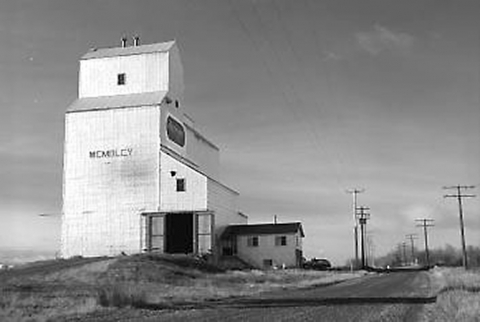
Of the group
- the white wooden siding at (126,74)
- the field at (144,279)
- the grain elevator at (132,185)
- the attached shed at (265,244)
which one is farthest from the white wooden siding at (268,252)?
the white wooden siding at (126,74)

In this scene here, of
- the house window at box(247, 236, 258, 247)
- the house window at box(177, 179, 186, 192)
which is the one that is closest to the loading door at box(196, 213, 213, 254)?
the house window at box(177, 179, 186, 192)

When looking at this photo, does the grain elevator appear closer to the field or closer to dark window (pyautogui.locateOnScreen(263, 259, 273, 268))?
the field

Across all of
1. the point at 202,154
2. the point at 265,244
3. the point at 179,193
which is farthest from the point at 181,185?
the point at 265,244

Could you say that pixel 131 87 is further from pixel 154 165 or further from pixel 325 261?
pixel 325 261

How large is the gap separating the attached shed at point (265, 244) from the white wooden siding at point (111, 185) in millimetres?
12881

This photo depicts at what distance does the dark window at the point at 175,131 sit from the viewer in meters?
68.5

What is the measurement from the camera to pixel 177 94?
72.6 metres

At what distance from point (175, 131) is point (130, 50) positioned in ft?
32.3

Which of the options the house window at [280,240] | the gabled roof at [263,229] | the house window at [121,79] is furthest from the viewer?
the house window at [280,240]

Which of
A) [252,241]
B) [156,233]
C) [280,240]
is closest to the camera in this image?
[156,233]

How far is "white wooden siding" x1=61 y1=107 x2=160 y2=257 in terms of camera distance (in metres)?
64.6

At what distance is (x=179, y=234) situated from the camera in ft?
219

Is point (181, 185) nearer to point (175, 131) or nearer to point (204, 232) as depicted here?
point (204, 232)

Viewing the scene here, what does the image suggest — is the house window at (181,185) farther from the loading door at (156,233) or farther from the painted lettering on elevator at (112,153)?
the painted lettering on elevator at (112,153)
